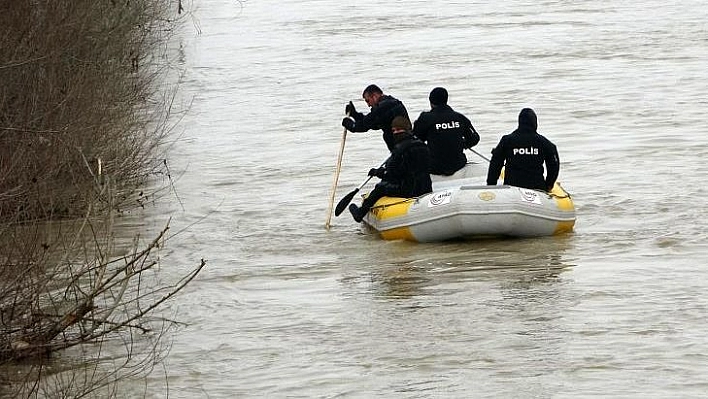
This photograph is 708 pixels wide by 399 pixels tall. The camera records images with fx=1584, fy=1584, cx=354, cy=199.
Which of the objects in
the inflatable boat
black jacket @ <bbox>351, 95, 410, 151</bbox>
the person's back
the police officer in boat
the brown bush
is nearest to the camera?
the brown bush

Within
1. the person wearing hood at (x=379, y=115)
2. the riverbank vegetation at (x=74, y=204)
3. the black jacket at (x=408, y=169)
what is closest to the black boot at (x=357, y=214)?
the black jacket at (x=408, y=169)

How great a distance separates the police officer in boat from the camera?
16.4 metres

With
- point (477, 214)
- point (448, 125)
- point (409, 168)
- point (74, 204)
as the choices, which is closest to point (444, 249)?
point (477, 214)

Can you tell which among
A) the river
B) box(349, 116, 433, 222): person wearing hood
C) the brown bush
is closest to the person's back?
box(349, 116, 433, 222): person wearing hood

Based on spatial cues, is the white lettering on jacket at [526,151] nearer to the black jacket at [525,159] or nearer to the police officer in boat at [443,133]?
the black jacket at [525,159]

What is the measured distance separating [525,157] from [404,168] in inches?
47.9

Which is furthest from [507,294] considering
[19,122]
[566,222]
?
[19,122]

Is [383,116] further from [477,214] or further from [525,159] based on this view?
[477,214]

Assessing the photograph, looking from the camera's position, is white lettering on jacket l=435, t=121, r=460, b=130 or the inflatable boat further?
white lettering on jacket l=435, t=121, r=460, b=130

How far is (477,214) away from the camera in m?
14.7

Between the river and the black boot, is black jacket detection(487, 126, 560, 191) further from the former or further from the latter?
the black boot

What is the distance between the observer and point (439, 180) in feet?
54.9

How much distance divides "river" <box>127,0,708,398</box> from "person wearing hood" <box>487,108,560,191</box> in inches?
23.6

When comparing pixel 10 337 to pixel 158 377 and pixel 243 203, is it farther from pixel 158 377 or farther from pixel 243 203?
pixel 243 203
